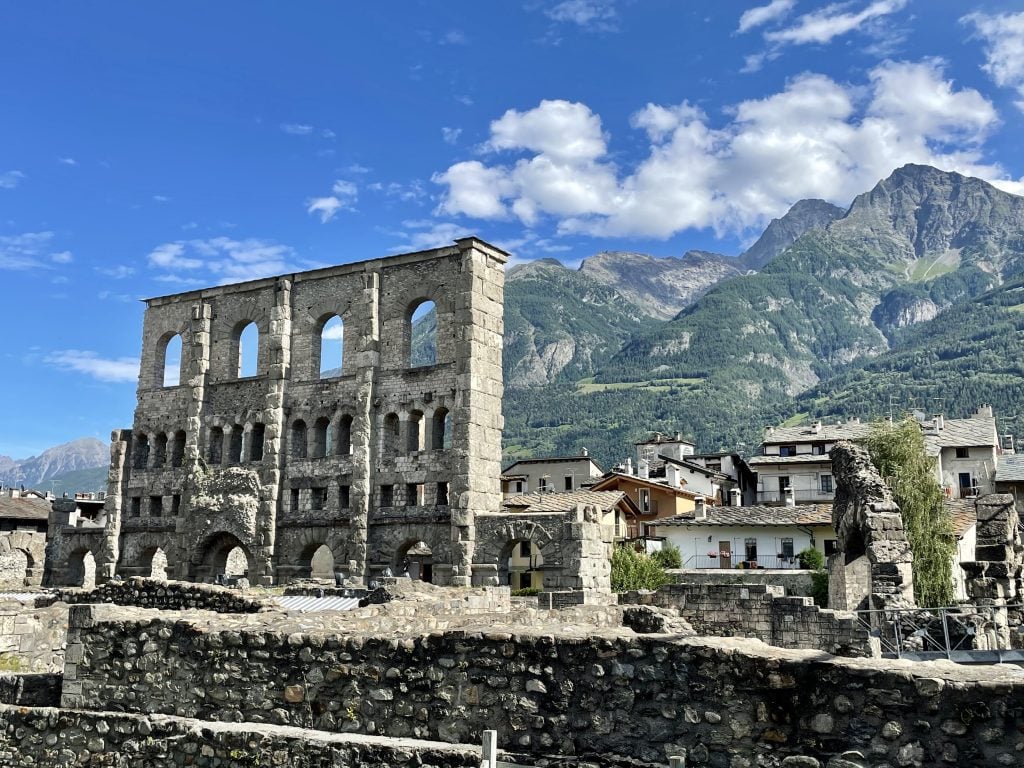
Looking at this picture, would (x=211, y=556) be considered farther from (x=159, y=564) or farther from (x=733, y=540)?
(x=733, y=540)

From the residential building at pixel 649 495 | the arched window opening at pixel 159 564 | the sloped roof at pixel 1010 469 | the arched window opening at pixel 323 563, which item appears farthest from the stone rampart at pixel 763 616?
the sloped roof at pixel 1010 469

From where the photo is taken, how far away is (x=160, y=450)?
161 ft

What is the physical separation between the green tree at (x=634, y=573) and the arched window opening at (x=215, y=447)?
20360 mm

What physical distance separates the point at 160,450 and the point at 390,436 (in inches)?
558

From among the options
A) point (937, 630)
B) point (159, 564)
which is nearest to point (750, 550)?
point (159, 564)

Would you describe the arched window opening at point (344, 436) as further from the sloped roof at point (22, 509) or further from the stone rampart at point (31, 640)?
the sloped roof at point (22, 509)

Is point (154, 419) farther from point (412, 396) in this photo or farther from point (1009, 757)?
point (1009, 757)

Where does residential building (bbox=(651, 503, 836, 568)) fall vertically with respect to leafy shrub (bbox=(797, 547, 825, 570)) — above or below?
above

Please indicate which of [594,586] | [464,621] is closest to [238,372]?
[594,586]

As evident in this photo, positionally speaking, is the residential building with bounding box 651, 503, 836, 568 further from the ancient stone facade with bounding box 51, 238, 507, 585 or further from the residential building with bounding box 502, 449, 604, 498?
the residential building with bounding box 502, 449, 604, 498

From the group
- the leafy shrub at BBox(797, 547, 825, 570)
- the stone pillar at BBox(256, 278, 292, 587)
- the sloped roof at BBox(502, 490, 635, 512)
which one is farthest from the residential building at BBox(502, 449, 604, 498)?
the stone pillar at BBox(256, 278, 292, 587)

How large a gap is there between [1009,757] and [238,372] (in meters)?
45.4

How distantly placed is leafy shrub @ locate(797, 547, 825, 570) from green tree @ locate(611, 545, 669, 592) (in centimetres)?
816

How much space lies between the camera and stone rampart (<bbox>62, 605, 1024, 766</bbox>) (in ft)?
21.5
